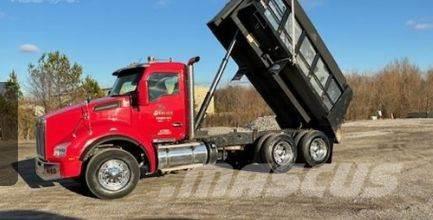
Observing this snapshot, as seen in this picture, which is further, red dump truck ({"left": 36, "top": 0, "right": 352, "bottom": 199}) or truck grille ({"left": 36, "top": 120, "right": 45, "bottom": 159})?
truck grille ({"left": 36, "top": 120, "right": 45, "bottom": 159})

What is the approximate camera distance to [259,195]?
10070 millimetres

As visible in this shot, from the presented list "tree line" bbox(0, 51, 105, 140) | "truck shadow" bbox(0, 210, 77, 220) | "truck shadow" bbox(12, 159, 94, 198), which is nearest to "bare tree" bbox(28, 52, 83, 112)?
"tree line" bbox(0, 51, 105, 140)

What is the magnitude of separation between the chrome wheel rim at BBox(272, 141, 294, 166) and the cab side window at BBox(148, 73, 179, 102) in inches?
108

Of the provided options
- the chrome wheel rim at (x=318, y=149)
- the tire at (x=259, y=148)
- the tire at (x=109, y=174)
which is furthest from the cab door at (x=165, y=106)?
the chrome wheel rim at (x=318, y=149)

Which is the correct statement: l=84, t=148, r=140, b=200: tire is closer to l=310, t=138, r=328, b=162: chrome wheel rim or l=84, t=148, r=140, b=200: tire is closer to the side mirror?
the side mirror

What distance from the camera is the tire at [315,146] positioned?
13.2 meters

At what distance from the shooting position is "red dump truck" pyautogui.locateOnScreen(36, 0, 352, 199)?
10.5 metres

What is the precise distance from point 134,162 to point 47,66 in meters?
23.5

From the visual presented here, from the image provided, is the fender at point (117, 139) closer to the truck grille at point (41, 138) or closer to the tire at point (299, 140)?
the truck grille at point (41, 138)

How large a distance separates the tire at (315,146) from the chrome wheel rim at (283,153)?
14.9 inches

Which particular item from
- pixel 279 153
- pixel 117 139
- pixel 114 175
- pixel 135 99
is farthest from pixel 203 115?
pixel 114 175

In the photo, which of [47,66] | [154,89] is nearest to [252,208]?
[154,89]

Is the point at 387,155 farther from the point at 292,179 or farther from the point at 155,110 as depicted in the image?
the point at 155,110

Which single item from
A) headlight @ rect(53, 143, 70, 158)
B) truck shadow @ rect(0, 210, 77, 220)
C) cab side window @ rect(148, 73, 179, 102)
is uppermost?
cab side window @ rect(148, 73, 179, 102)
